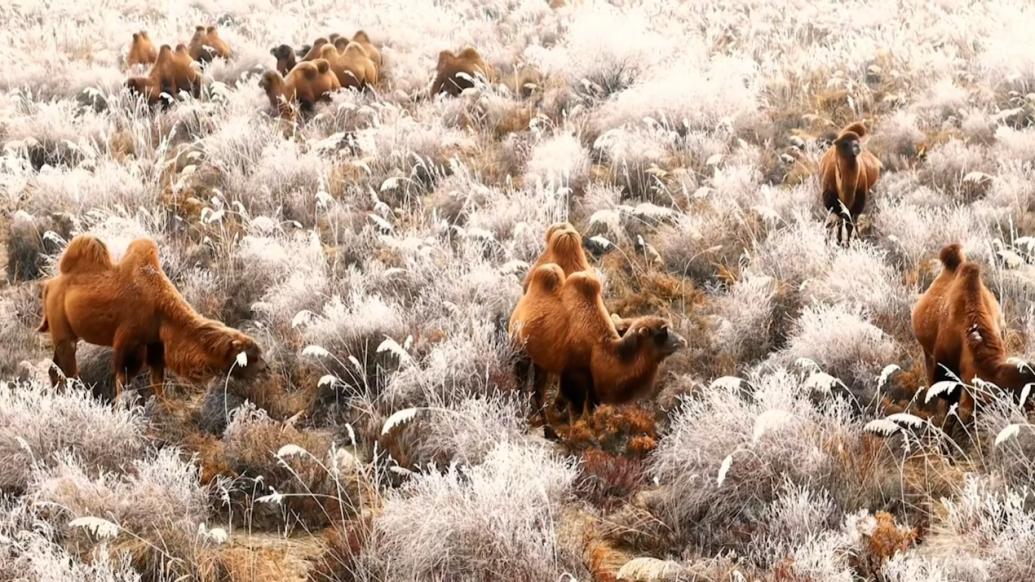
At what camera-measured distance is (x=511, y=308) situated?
6.92 meters

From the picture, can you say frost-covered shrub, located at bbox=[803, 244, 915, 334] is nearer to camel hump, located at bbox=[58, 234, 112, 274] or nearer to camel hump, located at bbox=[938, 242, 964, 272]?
camel hump, located at bbox=[938, 242, 964, 272]

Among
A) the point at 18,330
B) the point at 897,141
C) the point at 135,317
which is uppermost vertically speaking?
the point at 135,317

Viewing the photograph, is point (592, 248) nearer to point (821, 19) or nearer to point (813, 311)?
point (813, 311)

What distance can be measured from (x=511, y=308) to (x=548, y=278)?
1353 mm

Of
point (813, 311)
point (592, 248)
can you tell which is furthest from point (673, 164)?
point (813, 311)

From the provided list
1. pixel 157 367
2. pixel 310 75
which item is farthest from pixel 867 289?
pixel 310 75

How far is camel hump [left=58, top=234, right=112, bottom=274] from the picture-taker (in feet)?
18.2

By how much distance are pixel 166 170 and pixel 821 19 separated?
40.7ft

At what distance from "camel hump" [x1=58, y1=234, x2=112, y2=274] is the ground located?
0.72 m

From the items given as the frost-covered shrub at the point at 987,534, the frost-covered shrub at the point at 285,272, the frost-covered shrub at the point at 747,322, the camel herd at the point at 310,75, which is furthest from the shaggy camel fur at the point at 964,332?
the camel herd at the point at 310,75

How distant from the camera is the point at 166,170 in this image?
413 inches

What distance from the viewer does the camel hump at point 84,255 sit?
5.56m

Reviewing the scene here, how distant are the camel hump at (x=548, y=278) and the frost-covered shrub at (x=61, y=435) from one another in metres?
2.36

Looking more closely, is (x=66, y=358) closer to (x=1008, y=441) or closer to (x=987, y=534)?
(x=987, y=534)
